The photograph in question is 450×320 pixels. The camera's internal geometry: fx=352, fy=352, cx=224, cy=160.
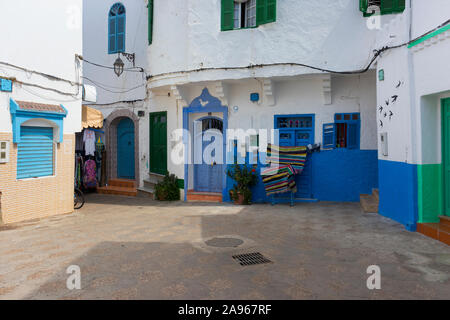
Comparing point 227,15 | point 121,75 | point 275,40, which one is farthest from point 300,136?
point 121,75

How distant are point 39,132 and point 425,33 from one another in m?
8.61

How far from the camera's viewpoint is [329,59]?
9.17m

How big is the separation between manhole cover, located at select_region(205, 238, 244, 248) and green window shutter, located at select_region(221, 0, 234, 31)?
20.3 ft

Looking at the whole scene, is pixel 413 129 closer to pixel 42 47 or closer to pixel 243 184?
pixel 243 184

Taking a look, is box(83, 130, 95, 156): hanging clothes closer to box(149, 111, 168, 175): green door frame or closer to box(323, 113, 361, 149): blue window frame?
box(149, 111, 168, 175): green door frame

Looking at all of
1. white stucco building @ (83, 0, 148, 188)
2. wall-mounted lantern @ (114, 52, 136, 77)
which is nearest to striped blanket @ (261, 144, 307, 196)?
white stucco building @ (83, 0, 148, 188)

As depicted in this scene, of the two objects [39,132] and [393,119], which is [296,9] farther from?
[39,132]

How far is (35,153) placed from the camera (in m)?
8.42

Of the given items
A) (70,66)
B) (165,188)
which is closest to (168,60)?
(70,66)

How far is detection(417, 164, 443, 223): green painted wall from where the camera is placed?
22.1ft

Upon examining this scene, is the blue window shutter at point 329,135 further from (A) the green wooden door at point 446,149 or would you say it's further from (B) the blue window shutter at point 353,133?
(A) the green wooden door at point 446,149

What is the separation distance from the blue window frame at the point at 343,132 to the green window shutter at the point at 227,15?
3.94 m

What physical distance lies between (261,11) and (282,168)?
4351 mm

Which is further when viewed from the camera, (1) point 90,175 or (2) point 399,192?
(1) point 90,175
